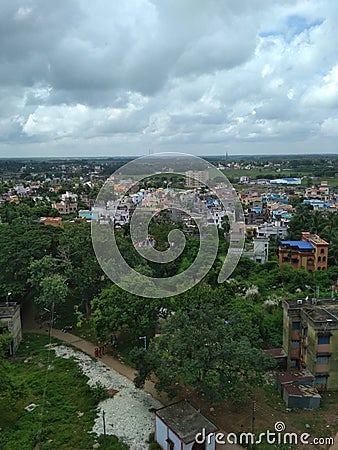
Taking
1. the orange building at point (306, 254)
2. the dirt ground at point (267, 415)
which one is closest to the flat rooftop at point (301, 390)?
the dirt ground at point (267, 415)

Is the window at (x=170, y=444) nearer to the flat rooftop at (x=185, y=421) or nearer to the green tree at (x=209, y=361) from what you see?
the flat rooftop at (x=185, y=421)

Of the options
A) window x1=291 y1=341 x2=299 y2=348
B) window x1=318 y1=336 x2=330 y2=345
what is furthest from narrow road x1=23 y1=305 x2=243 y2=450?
window x1=291 y1=341 x2=299 y2=348

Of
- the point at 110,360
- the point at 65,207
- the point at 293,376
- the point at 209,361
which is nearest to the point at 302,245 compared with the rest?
the point at 293,376

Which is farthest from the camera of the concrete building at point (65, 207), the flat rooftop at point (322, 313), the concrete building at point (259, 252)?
the concrete building at point (65, 207)

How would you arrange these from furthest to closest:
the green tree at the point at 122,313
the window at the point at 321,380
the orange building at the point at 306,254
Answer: the orange building at the point at 306,254 → the green tree at the point at 122,313 → the window at the point at 321,380

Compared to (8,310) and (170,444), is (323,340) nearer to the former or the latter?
(170,444)

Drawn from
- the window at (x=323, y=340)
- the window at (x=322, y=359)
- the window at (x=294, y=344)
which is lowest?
the window at (x=294, y=344)

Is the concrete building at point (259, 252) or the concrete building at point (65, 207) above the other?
the concrete building at point (65, 207)

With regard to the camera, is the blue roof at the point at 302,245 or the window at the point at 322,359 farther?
the blue roof at the point at 302,245
